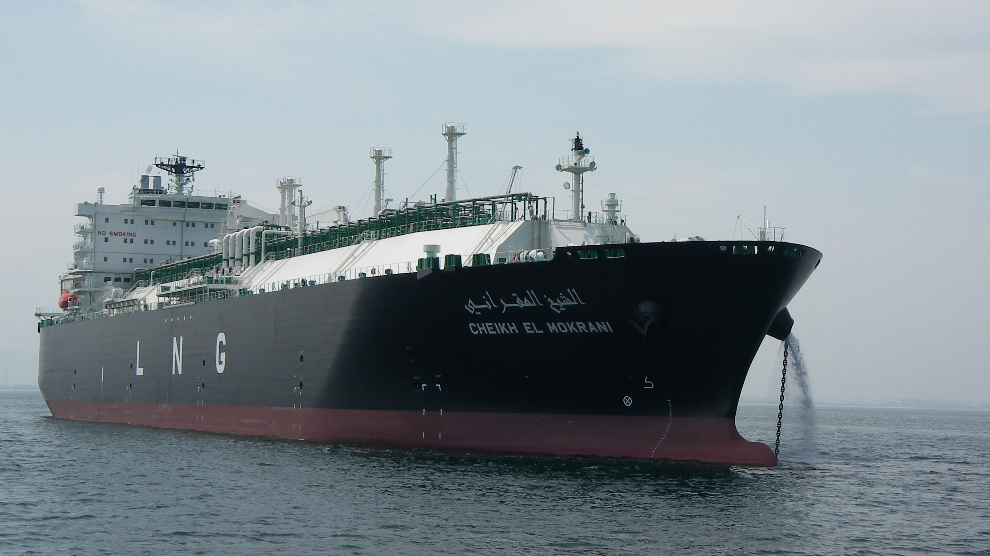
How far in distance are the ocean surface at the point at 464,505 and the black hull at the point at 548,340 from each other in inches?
58.6

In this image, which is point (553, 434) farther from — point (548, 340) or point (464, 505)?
point (464, 505)

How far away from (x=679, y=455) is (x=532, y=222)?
9.41 metres

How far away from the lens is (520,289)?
28.9 metres

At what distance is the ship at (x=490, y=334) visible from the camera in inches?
1088

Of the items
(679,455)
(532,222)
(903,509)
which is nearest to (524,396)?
(679,455)

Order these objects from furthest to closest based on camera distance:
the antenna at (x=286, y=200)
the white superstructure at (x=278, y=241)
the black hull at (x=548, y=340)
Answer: the antenna at (x=286, y=200)
the white superstructure at (x=278, y=241)
the black hull at (x=548, y=340)

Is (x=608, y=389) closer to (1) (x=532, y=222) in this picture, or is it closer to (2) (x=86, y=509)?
(1) (x=532, y=222)

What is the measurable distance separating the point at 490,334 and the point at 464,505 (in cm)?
750

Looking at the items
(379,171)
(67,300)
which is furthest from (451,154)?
(67,300)

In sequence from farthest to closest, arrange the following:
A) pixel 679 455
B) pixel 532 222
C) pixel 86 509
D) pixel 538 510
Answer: pixel 532 222 < pixel 679 455 < pixel 86 509 < pixel 538 510

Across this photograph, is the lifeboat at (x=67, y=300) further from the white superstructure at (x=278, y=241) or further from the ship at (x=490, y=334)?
the ship at (x=490, y=334)

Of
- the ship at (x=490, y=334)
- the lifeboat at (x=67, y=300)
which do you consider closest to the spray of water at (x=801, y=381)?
the ship at (x=490, y=334)

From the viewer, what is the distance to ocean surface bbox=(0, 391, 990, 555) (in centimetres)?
1966

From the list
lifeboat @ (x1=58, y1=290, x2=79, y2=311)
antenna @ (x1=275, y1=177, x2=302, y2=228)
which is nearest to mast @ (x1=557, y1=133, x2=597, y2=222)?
antenna @ (x1=275, y1=177, x2=302, y2=228)
